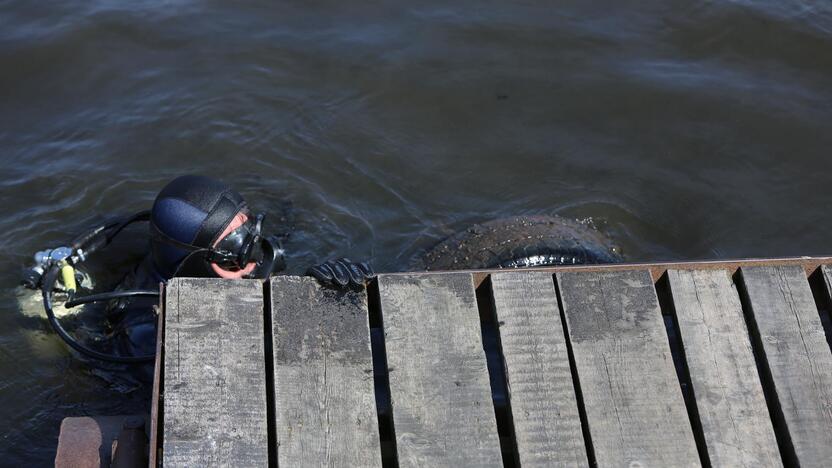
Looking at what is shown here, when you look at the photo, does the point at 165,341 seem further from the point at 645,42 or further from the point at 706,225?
the point at 645,42

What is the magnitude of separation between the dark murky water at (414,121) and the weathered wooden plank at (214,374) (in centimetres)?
249

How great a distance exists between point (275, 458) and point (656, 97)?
5.77 m

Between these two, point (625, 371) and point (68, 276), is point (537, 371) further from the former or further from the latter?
point (68, 276)

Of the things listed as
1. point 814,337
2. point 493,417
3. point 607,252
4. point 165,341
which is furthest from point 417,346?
point 607,252

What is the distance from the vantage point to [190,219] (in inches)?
200

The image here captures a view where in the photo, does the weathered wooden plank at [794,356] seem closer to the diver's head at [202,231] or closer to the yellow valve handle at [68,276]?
the diver's head at [202,231]

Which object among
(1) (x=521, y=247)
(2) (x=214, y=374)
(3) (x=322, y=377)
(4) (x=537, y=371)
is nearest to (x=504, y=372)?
(4) (x=537, y=371)

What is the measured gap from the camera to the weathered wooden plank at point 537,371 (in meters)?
3.26

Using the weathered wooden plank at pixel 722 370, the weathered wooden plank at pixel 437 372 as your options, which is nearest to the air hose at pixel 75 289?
the weathered wooden plank at pixel 437 372

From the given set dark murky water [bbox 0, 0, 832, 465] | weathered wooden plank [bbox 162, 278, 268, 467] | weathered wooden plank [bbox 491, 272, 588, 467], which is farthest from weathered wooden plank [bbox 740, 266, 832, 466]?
dark murky water [bbox 0, 0, 832, 465]

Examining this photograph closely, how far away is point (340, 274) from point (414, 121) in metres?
4.49

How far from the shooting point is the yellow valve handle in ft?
17.6

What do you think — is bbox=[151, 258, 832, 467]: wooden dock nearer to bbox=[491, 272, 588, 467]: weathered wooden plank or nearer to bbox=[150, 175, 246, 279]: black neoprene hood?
bbox=[491, 272, 588, 467]: weathered wooden plank

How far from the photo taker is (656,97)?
316 inches
